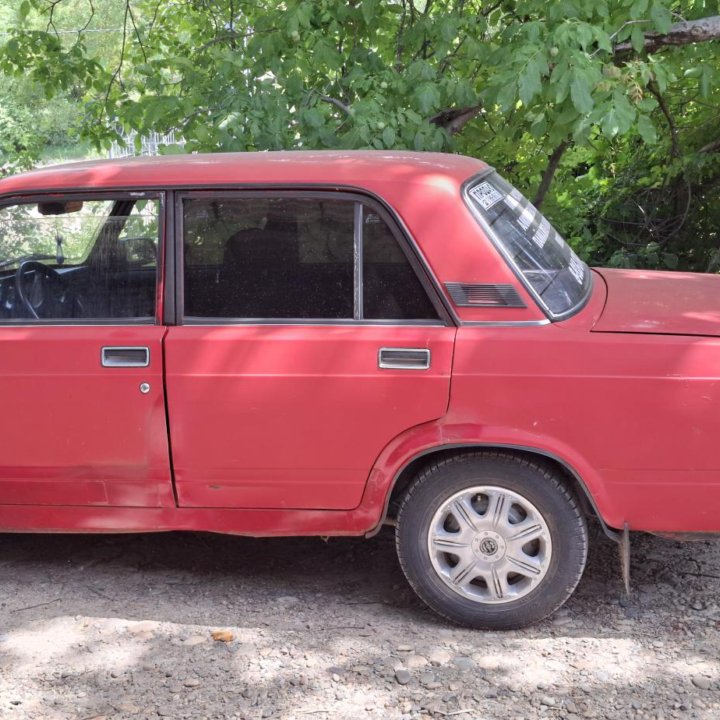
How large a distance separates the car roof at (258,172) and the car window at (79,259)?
77mm

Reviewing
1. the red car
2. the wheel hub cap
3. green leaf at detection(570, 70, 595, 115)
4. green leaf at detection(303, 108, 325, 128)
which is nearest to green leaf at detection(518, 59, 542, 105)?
green leaf at detection(570, 70, 595, 115)

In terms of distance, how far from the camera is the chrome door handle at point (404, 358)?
3475 millimetres

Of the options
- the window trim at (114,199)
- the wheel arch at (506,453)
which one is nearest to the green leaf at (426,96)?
the window trim at (114,199)

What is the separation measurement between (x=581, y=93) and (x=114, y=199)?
2.61m

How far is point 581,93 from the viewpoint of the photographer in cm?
511

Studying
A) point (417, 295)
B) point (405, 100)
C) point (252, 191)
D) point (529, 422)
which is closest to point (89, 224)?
point (252, 191)

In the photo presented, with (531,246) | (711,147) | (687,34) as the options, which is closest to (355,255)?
(531,246)

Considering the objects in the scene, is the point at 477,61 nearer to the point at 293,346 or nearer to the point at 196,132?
the point at 196,132

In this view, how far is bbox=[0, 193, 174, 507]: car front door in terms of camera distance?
367cm

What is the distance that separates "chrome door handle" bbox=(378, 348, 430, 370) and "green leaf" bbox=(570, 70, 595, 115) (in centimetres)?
229

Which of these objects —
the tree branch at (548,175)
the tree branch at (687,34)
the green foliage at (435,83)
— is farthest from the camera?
the tree branch at (548,175)

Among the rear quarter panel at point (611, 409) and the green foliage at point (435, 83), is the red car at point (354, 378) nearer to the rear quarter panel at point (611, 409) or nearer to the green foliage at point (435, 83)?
the rear quarter panel at point (611, 409)

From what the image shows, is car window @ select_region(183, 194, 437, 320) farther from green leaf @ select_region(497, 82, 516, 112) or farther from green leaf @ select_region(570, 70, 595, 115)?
green leaf @ select_region(570, 70, 595, 115)

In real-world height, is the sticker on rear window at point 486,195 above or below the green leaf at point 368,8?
below
